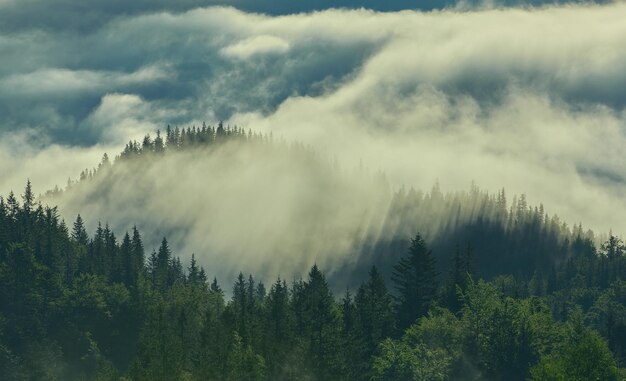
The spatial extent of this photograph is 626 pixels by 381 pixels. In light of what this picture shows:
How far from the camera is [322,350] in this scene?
546ft

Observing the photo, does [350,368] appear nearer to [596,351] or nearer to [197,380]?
[197,380]

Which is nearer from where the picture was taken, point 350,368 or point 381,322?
point 350,368

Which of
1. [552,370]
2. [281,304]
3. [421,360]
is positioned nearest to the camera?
[552,370]

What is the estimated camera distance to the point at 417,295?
19712 centimetres

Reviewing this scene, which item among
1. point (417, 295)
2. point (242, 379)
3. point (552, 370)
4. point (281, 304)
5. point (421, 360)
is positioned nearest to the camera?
point (552, 370)

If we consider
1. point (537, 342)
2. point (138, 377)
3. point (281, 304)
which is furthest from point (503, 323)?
point (138, 377)

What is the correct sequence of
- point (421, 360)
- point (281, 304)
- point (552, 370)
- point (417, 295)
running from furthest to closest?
point (417, 295), point (281, 304), point (421, 360), point (552, 370)

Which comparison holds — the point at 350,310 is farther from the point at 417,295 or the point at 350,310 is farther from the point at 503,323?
the point at 503,323

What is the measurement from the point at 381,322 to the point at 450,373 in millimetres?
25004

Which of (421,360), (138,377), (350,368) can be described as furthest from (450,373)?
(138,377)

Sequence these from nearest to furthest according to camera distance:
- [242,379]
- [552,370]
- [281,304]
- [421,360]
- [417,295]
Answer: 1. [552,370]
2. [242,379]
3. [421,360]
4. [281,304]
5. [417,295]

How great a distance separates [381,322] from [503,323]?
26.1 m

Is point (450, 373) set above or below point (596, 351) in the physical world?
below

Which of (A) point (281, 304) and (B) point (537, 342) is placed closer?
(B) point (537, 342)
